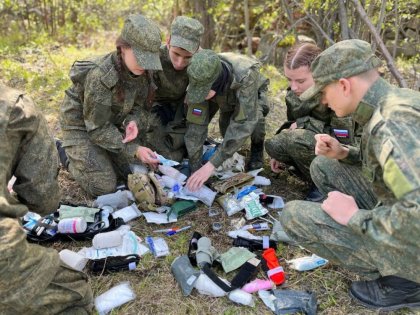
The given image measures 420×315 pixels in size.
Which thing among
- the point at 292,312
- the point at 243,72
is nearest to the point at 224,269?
the point at 292,312

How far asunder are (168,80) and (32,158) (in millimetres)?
2232

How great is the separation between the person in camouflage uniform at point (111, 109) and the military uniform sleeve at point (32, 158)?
125cm

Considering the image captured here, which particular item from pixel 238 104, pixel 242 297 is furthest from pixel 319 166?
pixel 242 297

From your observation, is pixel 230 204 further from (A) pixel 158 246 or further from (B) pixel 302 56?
(B) pixel 302 56

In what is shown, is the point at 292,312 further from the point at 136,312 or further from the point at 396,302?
the point at 136,312

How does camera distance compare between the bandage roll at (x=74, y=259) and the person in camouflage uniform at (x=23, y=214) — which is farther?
the bandage roll at (x=74, y=259)

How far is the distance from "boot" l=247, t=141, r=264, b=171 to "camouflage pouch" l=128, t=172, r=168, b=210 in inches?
44.7

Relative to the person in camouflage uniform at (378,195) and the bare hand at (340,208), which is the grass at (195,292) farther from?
the bare hand at (340,208)

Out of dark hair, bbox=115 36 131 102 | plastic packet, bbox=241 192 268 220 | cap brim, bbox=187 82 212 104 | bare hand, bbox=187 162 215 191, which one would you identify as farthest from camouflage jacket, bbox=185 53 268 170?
dark hair, bbox=115 36 131 102

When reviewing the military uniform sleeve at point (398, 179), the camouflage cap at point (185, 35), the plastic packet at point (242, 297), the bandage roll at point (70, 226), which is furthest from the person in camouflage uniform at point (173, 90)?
the military uniform sleeve at point (398, 179)

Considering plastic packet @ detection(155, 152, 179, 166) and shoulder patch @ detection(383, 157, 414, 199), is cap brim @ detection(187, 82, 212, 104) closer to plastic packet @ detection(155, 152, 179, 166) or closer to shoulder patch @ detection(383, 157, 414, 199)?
plastic packet @ detection(155, 152, 179, 166)

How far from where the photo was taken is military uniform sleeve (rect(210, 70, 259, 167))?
153 inches

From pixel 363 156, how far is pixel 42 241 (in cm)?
247

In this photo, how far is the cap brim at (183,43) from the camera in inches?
152
